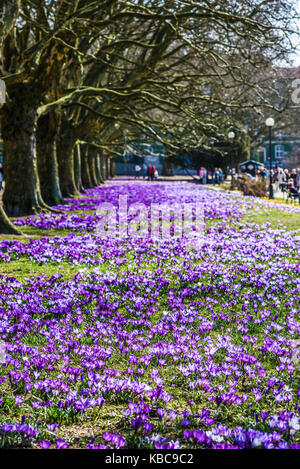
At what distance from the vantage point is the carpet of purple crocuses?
290cm

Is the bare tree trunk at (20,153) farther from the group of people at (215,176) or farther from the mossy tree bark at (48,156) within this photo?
the group of people at (215,176)

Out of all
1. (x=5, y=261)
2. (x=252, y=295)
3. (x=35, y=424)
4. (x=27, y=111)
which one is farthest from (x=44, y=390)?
(x=27, y=111)

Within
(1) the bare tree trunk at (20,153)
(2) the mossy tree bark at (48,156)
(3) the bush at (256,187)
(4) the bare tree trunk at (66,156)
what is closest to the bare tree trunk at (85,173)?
(4) the bare tree trunk at (66,156)

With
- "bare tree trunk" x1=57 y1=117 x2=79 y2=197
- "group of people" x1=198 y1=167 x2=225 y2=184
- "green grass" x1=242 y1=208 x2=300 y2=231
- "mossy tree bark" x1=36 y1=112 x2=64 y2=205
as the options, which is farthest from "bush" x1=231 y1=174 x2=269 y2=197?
"group of people" x1=198 y1=167 x2=225 y2=184

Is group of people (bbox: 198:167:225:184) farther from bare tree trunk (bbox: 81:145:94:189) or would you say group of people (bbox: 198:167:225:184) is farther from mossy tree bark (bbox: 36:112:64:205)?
mossy tree bark (bbox: 36:112:64:205)

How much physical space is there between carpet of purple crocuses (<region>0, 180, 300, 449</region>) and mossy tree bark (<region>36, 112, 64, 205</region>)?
9635 mm

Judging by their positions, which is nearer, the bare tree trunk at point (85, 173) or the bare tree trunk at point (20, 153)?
the bare tree trunk at point (20, 153)

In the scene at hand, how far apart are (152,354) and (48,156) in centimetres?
1460

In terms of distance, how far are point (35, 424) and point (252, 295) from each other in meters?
3.78

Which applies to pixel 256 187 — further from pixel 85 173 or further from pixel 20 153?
pixel 20 153

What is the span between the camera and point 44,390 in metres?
3.45

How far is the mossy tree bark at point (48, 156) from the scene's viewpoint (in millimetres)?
17188

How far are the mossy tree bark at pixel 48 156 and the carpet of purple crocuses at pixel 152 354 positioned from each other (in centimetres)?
964

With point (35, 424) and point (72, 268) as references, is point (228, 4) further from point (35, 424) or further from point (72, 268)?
point (35, 424)
